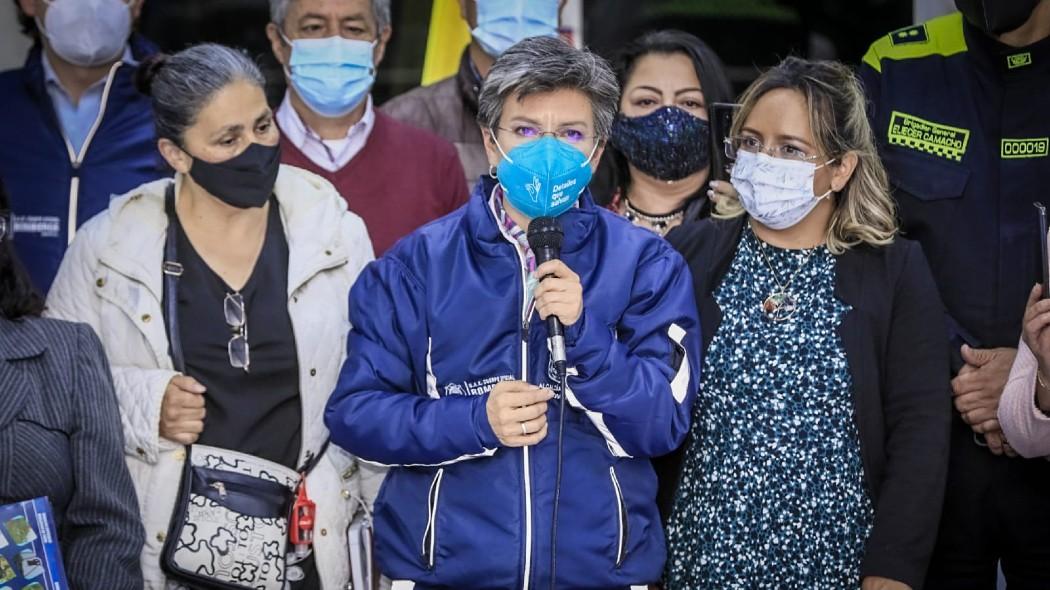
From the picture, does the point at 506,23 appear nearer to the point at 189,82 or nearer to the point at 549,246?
the point at 189,82

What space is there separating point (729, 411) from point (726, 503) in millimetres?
231

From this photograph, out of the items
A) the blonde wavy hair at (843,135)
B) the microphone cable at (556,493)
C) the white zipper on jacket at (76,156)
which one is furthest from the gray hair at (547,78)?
the white zipper on jacket at (76,156)

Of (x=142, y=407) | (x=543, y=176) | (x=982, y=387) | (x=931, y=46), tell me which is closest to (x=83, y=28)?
(x=142, y=407)

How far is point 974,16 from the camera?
4.25 meters

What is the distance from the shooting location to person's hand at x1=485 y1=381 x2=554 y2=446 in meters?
3.22

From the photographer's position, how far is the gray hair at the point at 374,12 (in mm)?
5031

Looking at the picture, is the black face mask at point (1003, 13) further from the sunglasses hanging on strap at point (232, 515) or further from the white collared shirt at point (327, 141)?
the sunglasses hanging on strap at point (232, 515)

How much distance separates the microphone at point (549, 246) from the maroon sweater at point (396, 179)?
160cm

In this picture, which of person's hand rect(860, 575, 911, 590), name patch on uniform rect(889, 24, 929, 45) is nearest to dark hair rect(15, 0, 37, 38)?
name patch on uniform rect(889, 24, 929, 45)

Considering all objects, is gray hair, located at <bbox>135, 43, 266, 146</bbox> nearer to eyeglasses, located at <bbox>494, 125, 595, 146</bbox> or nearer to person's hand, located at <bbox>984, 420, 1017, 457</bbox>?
eyeglasses, located at <bbox>494, 125, 595, 146</bbox>

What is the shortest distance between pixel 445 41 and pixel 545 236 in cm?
322

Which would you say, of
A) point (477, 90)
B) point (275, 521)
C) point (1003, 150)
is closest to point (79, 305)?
point (275, 521)

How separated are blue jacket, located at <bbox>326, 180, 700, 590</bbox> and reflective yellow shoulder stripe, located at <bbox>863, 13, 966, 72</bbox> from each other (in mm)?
1259

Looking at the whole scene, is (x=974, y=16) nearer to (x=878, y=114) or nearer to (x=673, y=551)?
(x=878, y=114)
